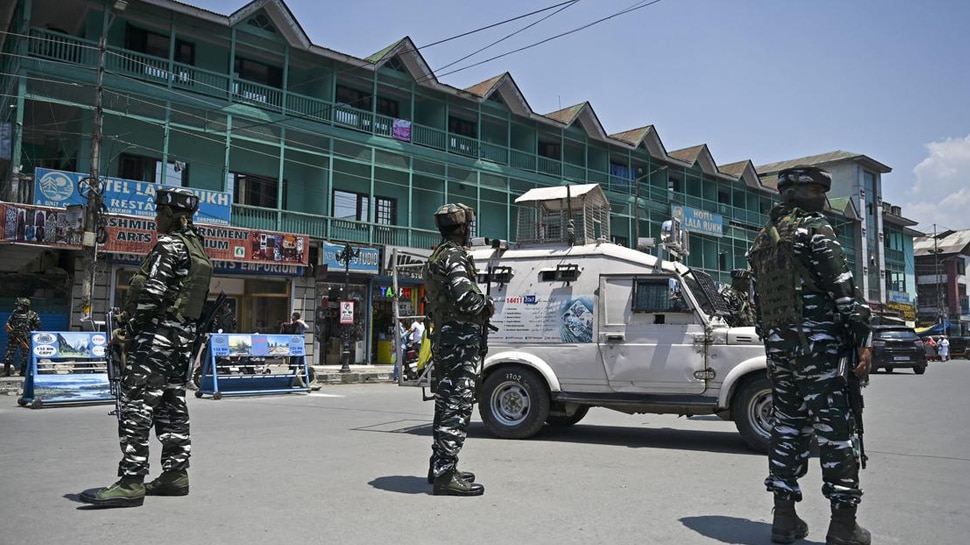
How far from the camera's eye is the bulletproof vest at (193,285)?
4.84m

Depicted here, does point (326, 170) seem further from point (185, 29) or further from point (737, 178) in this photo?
point (737, 178)

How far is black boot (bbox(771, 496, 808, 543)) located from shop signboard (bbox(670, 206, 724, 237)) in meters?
32.2

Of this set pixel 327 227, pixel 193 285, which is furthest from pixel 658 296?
pixel 327 227

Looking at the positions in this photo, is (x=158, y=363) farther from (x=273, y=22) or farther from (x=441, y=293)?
(x=273, y=22)

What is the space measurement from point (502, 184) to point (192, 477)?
24.5m

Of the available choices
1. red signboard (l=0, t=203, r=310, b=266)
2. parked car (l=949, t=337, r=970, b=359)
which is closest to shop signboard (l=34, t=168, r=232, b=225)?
red signboard (l=0, t=203, r=310, b=266)

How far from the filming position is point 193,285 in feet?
16.1

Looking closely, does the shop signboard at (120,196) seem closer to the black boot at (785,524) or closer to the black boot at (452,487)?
the black boot at (452,487)

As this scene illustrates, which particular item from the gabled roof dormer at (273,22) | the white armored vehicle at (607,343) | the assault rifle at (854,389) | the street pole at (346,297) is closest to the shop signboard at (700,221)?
the street pole at (346,297)

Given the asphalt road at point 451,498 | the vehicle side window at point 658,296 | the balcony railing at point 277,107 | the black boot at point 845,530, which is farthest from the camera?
the balcony railing at point 277,107

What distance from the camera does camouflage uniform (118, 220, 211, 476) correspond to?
4652 mm

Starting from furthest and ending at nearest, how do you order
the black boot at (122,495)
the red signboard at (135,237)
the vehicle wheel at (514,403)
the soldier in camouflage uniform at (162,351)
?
the red signboard at (135,237) → the vehicle wheel at (514,403) → the soldier in camouflage uniform at (162,351) → the black boot at (122,495)

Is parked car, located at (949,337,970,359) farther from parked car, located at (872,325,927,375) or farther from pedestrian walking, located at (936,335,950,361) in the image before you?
parked car, located at (872,325,927,375)

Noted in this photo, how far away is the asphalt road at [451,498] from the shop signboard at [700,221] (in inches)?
→ 1064
